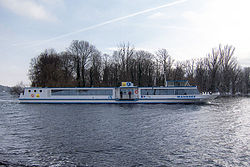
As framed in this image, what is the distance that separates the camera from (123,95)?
42.7m

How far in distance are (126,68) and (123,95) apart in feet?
81.2

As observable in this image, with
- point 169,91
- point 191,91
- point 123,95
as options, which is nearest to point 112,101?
point 123,95

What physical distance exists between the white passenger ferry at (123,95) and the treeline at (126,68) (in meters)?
15.4

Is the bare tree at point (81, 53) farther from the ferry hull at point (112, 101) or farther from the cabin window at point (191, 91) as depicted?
the cabin window at point (191, 91)

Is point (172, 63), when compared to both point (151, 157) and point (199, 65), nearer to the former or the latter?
point (199, 65)

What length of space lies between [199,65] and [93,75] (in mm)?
38874

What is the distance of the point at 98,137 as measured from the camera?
1362cm

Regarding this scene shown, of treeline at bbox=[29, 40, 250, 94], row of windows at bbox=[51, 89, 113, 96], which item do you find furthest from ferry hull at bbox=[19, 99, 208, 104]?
treeline at bbox=[29, 40, 250, 94]

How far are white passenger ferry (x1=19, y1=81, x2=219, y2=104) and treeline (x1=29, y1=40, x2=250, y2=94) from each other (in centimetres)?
1537

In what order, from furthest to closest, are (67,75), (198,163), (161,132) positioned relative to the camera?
(67,75)
(161,132)
(198,163)

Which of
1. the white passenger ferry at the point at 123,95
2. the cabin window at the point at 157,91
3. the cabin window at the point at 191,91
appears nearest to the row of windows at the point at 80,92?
the white passenger ferry at the point at 123,95

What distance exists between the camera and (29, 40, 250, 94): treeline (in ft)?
208

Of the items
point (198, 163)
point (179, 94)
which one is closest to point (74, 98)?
point (179, 94)

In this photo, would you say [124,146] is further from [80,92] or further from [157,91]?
[80,92]
